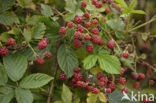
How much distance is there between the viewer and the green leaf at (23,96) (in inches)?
49.7

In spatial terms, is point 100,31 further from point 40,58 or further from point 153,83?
point 153,83

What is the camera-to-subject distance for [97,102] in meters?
1.48

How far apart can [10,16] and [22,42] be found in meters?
0.24

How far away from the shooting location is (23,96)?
128 centimetres

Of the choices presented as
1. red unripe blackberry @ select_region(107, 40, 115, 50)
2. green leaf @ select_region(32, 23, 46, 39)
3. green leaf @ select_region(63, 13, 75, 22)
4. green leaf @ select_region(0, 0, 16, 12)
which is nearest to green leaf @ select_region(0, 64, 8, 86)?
green leaf @ select_region(32, 23, 46, 39)

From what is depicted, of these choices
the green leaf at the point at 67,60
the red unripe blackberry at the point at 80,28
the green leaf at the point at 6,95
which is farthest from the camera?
the green leaf at the point at 67,60

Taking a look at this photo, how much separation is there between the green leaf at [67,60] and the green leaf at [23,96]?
0.29 metres

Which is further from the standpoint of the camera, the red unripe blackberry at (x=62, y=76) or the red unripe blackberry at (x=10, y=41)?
the red unripe blackberry at (x=62, y=76)

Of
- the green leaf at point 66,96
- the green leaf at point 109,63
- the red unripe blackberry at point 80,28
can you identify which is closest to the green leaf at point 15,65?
the green leaf at point 66,96

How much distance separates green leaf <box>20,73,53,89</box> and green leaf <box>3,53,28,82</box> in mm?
47

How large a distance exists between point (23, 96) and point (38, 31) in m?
0.42

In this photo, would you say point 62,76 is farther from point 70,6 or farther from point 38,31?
point 70,6

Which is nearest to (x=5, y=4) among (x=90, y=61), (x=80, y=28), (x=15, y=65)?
(x=15, y=65)

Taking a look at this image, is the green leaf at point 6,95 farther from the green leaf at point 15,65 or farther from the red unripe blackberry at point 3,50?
the red unripe blackberry at point 3,50
